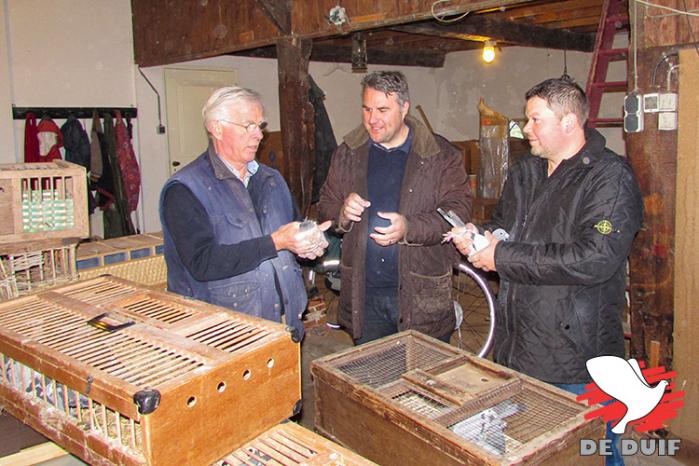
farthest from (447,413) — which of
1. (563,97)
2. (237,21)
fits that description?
(237,21)

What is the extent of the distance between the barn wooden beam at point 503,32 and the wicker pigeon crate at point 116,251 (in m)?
2.59

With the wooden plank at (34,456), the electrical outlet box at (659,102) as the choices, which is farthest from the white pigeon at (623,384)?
the wooden plank at (34,456)

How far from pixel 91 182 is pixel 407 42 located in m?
4.66

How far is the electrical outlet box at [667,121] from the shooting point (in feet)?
9.05

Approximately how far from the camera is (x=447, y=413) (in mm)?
1677

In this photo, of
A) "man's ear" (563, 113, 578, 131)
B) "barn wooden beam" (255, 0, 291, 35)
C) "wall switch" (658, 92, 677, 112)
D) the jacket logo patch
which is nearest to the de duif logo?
the jacket logo patch

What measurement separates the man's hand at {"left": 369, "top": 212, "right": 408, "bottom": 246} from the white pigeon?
0.86 meters

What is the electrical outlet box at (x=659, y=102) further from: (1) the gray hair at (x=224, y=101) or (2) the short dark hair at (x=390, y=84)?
(1) the gray hair at (x=224, y=101)

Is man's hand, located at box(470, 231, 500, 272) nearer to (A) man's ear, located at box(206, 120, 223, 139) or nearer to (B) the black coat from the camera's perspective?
(B) the black coat

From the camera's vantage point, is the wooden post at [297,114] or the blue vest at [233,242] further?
the wooden post at [297,114]

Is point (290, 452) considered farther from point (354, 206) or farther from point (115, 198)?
point (115, 198)

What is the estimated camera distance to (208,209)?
7.11 ft

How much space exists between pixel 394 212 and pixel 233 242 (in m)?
0.75

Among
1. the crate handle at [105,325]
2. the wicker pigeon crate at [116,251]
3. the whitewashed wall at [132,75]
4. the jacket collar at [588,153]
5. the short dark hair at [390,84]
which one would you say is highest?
the whitewashed wall at [132,75]
